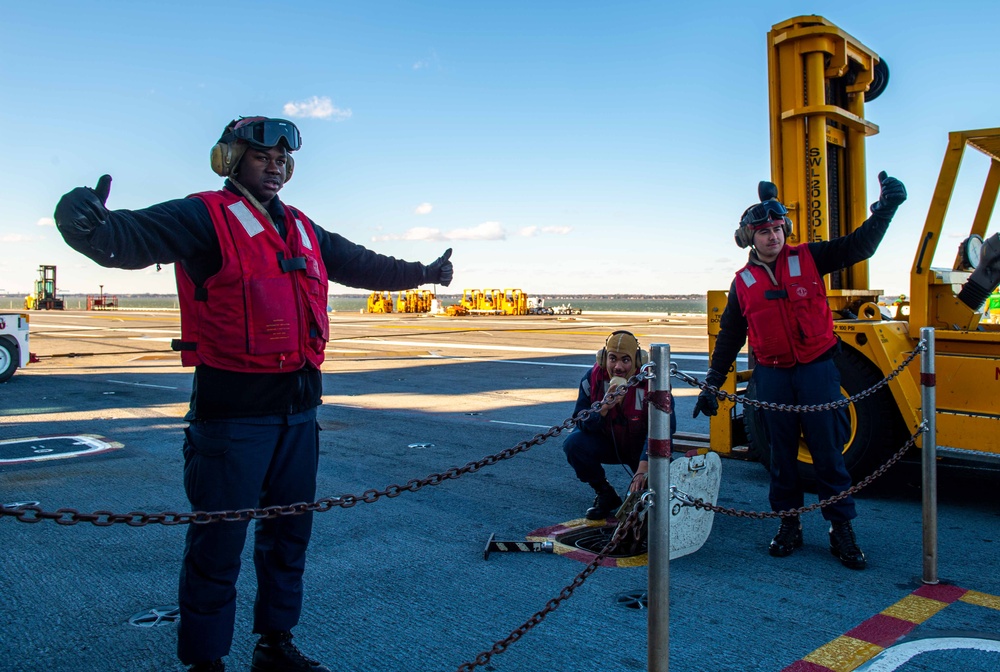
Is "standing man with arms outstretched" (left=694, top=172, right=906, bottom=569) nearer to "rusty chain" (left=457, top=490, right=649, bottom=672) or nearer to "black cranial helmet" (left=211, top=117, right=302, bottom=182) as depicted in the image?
"rusty chain" (left=457, top=490, right=649, bottom=672)

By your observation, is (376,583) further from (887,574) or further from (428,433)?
(428,433)

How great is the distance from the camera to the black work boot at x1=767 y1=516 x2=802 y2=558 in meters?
4.12

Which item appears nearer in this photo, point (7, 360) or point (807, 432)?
point (807, 432)

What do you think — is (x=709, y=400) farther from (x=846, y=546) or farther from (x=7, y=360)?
(x=7, y=360)

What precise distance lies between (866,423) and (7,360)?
12453 mm

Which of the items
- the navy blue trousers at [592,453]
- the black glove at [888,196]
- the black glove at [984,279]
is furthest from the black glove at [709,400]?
the black glove at [984,279]

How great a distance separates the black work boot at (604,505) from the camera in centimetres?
478

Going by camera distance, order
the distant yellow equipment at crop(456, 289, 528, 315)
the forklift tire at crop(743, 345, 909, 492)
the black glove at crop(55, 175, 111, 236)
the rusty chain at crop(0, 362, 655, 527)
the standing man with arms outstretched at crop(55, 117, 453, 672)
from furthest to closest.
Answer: the distant yellow equipment at crop(456, 289, 528, 315)
the forklift tire at crop(743, 345, 909, 492)
the standing man with arms outstretched at crop(55, 117, 453, 672)
the black glove at crop(55, 175, 111, 236)
the rusty chain at crop(0, 362, 655, 527)

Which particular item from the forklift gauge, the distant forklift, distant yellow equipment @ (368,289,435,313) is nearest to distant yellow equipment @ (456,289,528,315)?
distant yellow equipment @ (368,289,435,313)

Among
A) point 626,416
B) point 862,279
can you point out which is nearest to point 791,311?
point 626,416

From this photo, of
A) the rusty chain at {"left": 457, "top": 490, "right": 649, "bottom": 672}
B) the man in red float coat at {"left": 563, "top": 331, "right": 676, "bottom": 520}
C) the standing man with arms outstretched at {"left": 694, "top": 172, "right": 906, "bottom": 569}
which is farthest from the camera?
the man in red float coat at {"left": 563, "top": 331, "right": 676, "bottom": 520}

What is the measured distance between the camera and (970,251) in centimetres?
551

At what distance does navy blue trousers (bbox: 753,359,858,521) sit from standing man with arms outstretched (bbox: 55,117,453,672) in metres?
2.75

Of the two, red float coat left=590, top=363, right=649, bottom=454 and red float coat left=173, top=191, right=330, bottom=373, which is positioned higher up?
red float coat left=173, top=191, right=330, bottom=373
